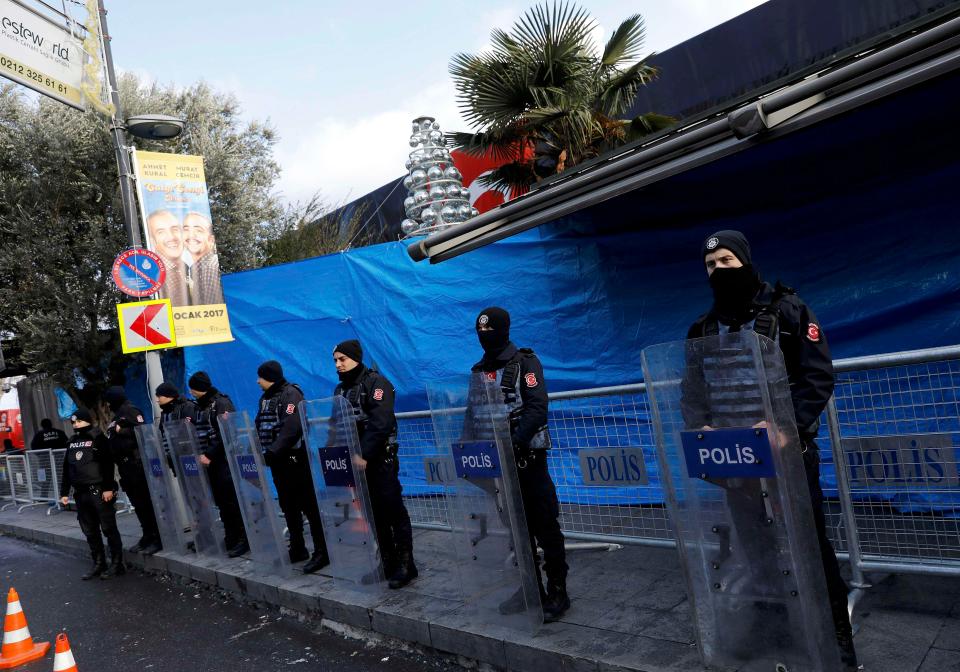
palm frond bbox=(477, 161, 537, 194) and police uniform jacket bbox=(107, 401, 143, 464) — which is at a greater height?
palm frond bbox=(477, 161, 537, 194)

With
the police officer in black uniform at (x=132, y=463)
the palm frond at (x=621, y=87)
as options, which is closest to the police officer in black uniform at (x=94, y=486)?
the police officer in black uniform at (x=132, y=463)

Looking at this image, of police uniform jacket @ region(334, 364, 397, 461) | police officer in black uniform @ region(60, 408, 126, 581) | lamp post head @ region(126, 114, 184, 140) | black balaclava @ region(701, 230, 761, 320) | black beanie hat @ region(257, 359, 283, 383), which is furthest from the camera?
lamp post head @ region(126, 114, 184, 140)

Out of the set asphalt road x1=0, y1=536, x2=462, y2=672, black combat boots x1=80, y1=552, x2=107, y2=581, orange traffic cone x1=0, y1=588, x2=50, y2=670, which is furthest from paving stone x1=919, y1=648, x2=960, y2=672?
black combat boots x1=80, y1=552, x2=107, y2=581

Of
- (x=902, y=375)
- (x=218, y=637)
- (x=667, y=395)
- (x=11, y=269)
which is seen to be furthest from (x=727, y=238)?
(x=11, y=269)

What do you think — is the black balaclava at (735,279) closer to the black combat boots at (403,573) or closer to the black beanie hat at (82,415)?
the black combat boots at (403,573)

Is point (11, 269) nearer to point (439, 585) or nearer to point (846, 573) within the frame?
point (439, 585)

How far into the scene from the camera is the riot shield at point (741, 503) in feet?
9.49

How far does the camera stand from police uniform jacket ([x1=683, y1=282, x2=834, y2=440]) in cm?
306

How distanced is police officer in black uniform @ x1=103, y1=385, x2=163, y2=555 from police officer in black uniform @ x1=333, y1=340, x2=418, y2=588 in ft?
11.7

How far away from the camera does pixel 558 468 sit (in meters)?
5.55

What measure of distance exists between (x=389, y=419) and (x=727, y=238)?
286 cm

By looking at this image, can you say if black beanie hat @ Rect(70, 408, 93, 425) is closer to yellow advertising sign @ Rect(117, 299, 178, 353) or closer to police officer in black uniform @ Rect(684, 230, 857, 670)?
yellow advertising sign @ Rect(117, 299, 178, 353)

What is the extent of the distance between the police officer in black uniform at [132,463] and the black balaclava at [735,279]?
21.5 ft

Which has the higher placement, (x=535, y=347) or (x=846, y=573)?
(x=535, y=347)
